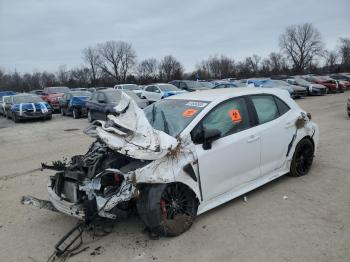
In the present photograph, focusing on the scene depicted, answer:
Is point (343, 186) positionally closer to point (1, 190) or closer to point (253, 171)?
point (253, 171)

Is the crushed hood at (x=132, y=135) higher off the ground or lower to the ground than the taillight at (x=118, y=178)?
higher

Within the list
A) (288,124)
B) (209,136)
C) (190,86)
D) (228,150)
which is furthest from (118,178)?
(190,86)

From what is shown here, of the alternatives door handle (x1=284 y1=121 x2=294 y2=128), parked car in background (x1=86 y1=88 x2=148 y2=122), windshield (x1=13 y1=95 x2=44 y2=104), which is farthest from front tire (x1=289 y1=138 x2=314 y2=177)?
windshield (x1=13 y1=95 x2=44 y2=104)

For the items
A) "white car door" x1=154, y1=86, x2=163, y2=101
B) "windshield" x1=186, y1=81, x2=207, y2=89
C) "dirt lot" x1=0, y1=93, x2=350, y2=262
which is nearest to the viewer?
"dirt lot" x1=0, y1=93, x2=350, y2=262

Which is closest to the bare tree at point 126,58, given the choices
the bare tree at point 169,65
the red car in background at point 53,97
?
the bare tree at point 169,65

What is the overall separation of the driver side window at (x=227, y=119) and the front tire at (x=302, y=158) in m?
1.31

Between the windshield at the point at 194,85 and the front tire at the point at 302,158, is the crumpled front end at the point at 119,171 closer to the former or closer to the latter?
the front tire at the point at 302,158

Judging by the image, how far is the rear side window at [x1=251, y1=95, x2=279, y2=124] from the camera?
15.8 feet

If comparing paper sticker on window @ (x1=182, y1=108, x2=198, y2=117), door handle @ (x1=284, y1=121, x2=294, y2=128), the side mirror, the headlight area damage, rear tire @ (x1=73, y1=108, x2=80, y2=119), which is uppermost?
paper sticker on window @ (x1=182, y1=108, x2=198, y2=117)

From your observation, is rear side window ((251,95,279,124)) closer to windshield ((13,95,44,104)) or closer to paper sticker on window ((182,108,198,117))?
paper sticker on window ((182,108,198,117))

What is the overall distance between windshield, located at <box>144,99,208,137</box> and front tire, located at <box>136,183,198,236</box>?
713mm

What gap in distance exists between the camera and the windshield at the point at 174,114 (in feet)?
13.9

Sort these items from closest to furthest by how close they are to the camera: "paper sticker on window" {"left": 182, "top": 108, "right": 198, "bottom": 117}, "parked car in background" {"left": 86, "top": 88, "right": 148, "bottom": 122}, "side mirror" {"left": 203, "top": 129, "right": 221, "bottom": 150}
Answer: "side mirror" {"left": 203, "top": 129, "right": 221, "bottom": 150}
"paper sticker on window" {"left": 182, "top": 108, "right": 198, "bottom": 117}
"parked car in background" {"left": 86, "top": 88, "right": 148, "bottom": 122}

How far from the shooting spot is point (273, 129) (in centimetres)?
484
